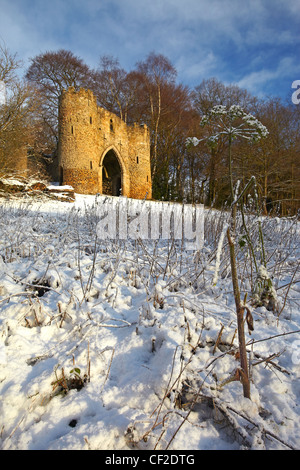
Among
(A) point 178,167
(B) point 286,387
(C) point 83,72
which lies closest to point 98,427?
(B) point 286,387

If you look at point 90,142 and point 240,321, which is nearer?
point 240,321

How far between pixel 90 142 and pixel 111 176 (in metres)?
3.97

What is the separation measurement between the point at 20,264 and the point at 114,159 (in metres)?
16.3

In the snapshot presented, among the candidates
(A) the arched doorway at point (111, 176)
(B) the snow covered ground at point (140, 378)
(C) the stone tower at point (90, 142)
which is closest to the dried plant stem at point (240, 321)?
(B) the snow covered ground at point (140, 378)

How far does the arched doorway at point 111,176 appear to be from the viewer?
17.5m

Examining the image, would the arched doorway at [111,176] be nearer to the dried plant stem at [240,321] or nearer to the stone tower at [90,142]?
the stone tower at [90,142]

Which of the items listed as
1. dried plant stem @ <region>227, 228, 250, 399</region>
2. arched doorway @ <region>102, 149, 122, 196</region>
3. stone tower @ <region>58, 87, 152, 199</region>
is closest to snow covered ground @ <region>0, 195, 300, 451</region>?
dried plant stem @ <region>227, 228, 250, 399</region>

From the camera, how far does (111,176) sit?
1820 centimetres

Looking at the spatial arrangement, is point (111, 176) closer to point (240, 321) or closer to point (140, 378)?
point (140, 378)

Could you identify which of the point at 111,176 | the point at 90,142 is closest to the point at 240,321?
the point at 90,142

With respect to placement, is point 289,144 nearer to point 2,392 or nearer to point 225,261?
point 225,261

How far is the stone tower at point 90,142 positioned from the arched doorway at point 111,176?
0.66 ft

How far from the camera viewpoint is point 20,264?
2.31m

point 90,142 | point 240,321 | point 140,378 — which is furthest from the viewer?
point 90,142
